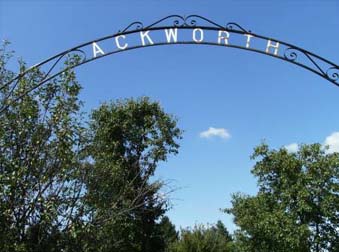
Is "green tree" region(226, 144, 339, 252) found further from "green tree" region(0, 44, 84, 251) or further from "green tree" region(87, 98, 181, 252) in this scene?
"green tree" region(0, 44, 84, 251)

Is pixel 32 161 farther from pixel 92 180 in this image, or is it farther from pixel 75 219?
pixel 92 180

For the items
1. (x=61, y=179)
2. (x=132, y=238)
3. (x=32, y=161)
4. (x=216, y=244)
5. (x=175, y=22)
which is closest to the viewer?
(x=175, y=22)

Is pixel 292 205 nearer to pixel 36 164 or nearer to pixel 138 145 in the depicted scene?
pixel 138 145

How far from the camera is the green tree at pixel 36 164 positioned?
10.7 m

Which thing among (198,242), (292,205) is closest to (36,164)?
(292,205)

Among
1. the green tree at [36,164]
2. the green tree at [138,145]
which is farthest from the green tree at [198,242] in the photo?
the green tree at [36,164]

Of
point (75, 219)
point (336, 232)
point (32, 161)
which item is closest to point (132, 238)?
point (336, 232)

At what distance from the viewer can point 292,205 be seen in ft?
83.5

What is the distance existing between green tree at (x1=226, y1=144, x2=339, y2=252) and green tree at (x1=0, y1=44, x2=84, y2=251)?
47.9 feet

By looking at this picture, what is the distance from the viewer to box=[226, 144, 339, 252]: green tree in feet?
81.0

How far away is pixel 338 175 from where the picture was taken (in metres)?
25.8

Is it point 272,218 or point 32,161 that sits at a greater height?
point 272,218

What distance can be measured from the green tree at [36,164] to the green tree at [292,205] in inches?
575

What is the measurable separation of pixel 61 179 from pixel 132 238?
1555 centimetres
